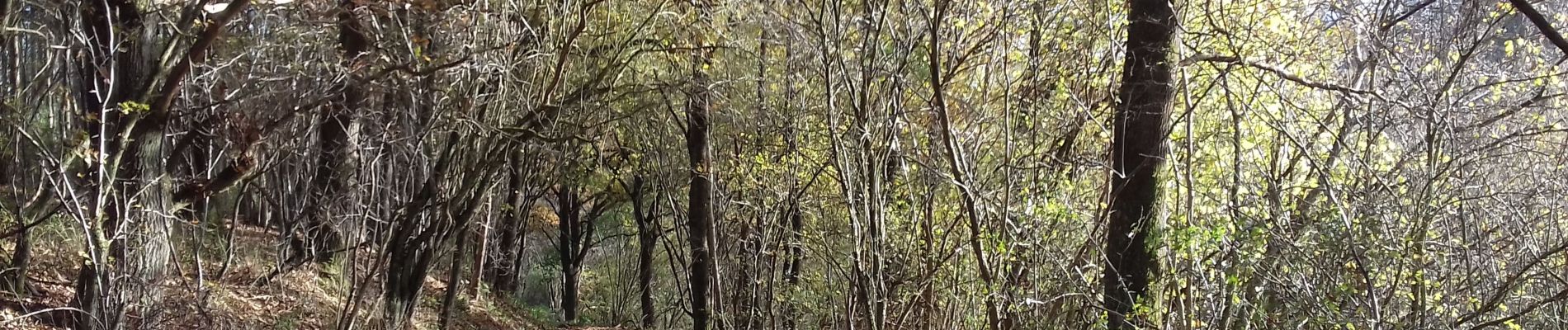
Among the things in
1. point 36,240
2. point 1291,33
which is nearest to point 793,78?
point 1291,33

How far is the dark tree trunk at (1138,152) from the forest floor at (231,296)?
5179 millimetres

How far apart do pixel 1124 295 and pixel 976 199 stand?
96cm

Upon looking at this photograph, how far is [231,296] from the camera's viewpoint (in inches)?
326

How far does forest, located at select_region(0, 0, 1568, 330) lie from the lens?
Answer: 496 centimetres

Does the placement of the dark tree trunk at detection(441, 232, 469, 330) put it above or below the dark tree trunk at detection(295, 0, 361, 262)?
below

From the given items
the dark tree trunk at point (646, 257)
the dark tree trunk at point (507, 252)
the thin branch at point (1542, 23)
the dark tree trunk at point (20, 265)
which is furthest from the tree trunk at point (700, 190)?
the thin branch at point (1542, 23)

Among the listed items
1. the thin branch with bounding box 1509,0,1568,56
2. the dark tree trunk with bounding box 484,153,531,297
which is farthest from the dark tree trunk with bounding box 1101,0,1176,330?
the dark tree trunk with bounding box 484,153,531,297

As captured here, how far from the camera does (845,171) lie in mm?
5777

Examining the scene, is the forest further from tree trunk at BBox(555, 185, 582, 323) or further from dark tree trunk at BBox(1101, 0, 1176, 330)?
tree trunk at BBox(555, 185, 582, 323)

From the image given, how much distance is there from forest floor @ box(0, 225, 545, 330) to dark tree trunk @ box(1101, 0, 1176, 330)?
17.0 feet

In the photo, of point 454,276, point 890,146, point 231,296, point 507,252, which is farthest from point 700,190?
point 507,252

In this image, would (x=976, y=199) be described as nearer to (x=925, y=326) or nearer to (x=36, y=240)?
(x=925, y=326)

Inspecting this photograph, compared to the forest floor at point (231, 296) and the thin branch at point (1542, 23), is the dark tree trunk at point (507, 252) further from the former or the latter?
the thin branch at point (1542, 23)

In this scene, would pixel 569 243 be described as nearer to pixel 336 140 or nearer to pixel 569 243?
pixel 569 243
